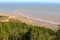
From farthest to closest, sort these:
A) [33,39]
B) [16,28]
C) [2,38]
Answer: [16,28], [33,39], [2,38]

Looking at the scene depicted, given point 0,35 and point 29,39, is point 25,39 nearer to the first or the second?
point 29,39

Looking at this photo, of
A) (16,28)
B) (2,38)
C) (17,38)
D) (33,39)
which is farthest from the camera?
(16,28)

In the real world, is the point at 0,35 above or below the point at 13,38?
above

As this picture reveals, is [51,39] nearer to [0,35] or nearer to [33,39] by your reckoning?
[33,39]

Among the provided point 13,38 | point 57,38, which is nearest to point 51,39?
point 57,38

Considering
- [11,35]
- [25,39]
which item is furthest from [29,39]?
[11,35]

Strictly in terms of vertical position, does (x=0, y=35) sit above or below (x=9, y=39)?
above

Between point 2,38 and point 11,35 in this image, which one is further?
point 11,35

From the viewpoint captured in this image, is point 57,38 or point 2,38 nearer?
point 2,38

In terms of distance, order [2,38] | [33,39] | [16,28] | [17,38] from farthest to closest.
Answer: [16,28]
[17,38]
[33,39]
[2,38]
